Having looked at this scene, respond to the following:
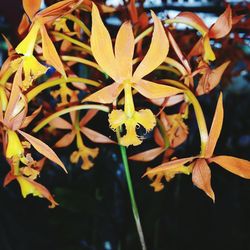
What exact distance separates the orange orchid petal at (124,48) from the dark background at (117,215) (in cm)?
34

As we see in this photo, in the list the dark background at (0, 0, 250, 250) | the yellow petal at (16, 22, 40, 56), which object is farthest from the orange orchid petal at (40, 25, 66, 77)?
the dark background at (0, 0, 250, 250)

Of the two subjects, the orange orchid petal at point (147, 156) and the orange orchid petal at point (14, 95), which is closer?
the orange orchid petal at point (14, 95)

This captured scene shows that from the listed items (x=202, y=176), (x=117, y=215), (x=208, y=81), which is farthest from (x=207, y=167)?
(x=117, y=215)

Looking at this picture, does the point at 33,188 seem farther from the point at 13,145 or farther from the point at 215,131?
the point at 215,131

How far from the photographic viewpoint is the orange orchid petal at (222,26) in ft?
1.44

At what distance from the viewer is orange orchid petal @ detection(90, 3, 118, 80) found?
0.34 metres

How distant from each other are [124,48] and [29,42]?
0.10 metres

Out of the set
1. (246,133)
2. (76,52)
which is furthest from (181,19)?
(246,133)

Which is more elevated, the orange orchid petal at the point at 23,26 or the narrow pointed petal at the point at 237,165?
the orange orchid petal at the point at 23,26

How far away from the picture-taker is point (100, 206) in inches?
25.7

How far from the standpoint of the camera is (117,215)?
746 mm

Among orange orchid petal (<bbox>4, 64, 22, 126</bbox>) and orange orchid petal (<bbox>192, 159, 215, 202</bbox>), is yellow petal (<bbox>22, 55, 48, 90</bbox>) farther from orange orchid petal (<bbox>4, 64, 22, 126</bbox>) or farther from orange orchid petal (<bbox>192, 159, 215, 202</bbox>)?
orange orchid petal (<bbox>192, 159, 215, 202</bbox>)

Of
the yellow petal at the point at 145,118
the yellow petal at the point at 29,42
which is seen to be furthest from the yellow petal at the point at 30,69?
the yellow petal at the point at 145,118

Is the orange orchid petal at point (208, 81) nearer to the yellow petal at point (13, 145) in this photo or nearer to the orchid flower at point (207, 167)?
the orchid flower at point (207, 167)
